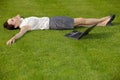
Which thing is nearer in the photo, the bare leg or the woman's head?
the woman's head

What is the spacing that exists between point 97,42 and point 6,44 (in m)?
2.66

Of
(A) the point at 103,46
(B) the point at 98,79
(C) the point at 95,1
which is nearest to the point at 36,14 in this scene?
(C) the point at 95,1

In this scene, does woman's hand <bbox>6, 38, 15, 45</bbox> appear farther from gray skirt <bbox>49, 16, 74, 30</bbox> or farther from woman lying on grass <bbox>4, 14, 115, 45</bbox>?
gray skirt <bbox>49, 16, 74, 30</bbox>

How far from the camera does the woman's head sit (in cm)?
1166

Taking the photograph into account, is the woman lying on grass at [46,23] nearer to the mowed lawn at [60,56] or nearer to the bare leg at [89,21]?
the bare leg at [89,21]

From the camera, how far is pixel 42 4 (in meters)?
16.3

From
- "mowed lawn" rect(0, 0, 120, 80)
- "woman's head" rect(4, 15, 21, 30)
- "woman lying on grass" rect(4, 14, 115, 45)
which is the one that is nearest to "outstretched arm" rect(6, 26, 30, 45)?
"woman lying on grass" rect(4, 14, 115, 45)

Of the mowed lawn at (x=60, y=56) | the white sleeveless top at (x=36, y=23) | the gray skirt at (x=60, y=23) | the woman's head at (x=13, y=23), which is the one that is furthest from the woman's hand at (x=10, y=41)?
the gray skirt at (x=60, y=23)

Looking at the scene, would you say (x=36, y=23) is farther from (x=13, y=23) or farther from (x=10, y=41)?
(x=10, y=41)

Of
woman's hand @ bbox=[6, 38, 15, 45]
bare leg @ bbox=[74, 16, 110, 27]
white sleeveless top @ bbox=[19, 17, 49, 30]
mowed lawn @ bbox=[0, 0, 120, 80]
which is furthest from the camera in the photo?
bare leg @ bbox=[74, 16, 110, 27]

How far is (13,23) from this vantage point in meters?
11.8

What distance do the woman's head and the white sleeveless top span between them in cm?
17

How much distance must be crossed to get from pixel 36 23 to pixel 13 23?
0.76m

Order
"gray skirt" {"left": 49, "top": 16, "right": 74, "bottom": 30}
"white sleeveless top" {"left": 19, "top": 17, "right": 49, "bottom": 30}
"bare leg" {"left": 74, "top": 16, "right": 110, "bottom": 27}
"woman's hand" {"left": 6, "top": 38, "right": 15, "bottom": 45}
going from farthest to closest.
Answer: "bare leg" {"left": 74, "top": 16, "right": 110, "bottom": 27}, "gray skirt" {"left": 49, "top": 16, "right": 74, "bottom": 30}, "white sleeveless top" {"left": 19, "top": 17, "right": 49, "bottom": 30}, "woman's hand" {"left": 6, "top": 38, "right": 15, "bottom": 45}
